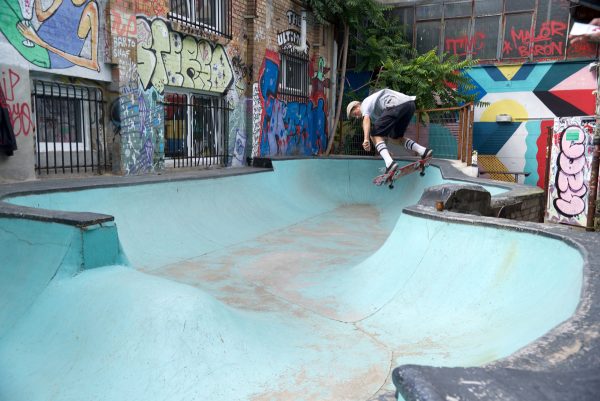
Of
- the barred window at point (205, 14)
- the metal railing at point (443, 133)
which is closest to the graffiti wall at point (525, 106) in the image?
the metal railing at point (443, 133)

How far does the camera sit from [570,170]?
34.4 feet

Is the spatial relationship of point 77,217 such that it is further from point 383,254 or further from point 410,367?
point 410,367

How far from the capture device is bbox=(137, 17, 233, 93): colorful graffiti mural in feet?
25.5

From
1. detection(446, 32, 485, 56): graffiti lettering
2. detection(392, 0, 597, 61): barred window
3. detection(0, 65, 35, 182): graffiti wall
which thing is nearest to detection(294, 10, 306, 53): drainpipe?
detection(392, 0, 597, 61): barred window

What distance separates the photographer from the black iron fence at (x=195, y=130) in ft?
28.8

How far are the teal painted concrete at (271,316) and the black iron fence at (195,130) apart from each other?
383 cm

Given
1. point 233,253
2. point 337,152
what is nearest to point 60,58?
point 233,253

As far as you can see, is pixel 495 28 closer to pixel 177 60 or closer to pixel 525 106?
pixel 525 106

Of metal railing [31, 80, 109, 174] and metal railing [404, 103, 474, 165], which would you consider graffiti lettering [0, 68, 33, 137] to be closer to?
metal railing [31, 80, 109, 174]

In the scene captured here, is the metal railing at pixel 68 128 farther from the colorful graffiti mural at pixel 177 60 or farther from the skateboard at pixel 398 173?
the skateboard at pixel 398 173

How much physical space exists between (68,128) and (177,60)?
2566 millimetres

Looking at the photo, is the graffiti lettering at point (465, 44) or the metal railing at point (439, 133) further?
the graffiti lettering at point (465, 44)

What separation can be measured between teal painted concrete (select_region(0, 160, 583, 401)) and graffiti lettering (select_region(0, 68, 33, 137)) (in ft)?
5.06

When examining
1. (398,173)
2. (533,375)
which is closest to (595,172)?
(398,173)
